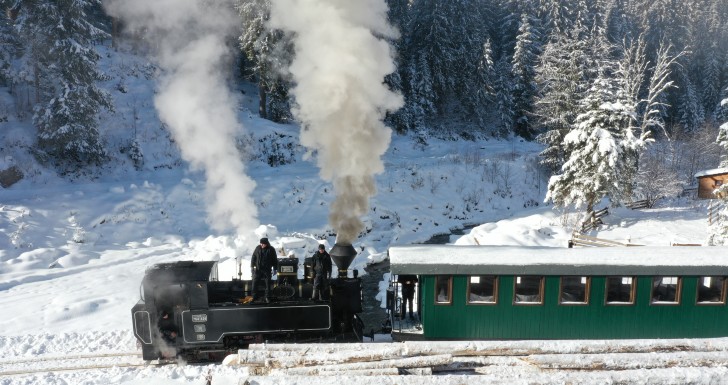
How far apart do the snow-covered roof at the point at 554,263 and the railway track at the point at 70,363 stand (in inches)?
242

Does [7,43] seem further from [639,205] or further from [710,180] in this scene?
[710,180]

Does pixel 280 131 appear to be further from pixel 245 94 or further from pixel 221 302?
pixel 221 302

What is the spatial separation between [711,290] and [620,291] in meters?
2.15

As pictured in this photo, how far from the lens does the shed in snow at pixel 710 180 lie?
29423 millimetres

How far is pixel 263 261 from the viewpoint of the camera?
34.6 ft

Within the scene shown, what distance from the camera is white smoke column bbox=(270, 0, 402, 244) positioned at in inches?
430

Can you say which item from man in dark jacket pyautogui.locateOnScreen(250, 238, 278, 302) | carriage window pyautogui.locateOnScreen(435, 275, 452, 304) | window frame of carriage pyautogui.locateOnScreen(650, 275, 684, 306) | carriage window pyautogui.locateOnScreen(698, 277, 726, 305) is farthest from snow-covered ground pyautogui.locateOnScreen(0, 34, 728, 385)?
carriage window pyautogui.locateOnScreen(698, 277, 726, 305)

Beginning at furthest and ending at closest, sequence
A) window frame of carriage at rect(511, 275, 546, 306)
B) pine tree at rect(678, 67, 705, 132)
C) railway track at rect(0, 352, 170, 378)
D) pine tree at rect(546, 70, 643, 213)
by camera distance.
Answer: pine tree at rect(678, 67, 705, 132), pine tree at rect(546, 70, 643, 213), window frame of carriage at rect(511, 275, 546, 306), railway track at rect(0, 352, 170, 378)

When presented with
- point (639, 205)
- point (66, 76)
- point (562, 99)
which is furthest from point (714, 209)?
point (66, 76)

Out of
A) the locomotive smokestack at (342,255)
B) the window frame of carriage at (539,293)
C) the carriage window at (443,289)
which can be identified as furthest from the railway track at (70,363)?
the window frame of carriage at (539,293)

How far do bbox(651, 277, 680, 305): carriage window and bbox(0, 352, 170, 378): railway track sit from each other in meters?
11.1

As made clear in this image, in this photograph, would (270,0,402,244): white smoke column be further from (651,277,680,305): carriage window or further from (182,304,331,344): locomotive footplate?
(651,277,680,305): carriage window

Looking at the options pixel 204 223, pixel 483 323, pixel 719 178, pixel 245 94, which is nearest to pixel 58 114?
pixel 204 223

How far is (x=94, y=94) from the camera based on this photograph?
83.4 feet
